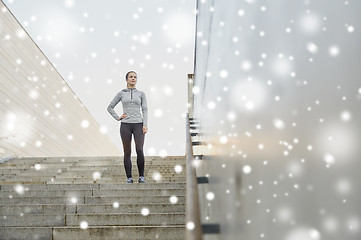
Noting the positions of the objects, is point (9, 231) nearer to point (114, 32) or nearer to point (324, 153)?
point (324, 153)

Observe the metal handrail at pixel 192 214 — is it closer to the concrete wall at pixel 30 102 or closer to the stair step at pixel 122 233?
the stair step at pixel 122 233

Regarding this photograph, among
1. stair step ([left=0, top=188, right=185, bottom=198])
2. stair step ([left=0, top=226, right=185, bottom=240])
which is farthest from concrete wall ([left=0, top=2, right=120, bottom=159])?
stair step ([left=0, top=226, right=185, bottom=240])

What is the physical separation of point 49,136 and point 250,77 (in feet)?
30.8

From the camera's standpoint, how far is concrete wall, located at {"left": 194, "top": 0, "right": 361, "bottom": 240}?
0.46m

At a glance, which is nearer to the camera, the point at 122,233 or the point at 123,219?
the point at 122,233

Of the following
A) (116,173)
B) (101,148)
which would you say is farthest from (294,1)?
(101,148)

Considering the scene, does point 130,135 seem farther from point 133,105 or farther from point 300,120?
point 300,120

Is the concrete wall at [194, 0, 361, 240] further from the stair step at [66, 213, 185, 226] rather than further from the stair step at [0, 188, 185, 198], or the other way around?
the stair step at [0, 188, 185, 198]

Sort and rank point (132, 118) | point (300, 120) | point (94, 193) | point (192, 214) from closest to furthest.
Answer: point (300, 120), point (192, 214), point (94, 193), point (132, 118)

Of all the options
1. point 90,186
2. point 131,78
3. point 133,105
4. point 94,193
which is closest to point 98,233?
point 94,193

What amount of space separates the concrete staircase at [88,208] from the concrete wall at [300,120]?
2.59m

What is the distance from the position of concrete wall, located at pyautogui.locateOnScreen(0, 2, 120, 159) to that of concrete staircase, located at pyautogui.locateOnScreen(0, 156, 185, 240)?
189 cm

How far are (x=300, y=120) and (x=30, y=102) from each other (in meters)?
8.63

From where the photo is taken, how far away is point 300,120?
61 centimetres
